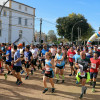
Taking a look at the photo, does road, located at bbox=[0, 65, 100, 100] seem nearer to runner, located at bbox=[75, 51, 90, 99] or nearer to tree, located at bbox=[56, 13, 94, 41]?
runner, located at bbox=[75, 51, 90, 99]

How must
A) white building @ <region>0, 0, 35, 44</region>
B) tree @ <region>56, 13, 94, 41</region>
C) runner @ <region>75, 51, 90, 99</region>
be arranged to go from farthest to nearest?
tree @ <region>56, 13, 94, 41</region> → white building @ <region>0, 0, 35, 44</region> → runner @ <region>75, 51, 90, 99</region>

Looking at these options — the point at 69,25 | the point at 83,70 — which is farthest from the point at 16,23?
the point at 83,70

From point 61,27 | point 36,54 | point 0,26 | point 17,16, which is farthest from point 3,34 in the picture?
point 36,54

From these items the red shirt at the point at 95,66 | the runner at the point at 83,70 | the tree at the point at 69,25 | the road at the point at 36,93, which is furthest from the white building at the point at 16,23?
the runner at the point at 83,70

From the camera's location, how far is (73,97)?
5449mm

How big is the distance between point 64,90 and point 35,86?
4.70ft

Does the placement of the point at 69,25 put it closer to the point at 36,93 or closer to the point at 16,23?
the point at 16,23

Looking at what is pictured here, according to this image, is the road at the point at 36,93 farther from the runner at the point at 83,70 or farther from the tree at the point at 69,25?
the tree at the point at 69,25

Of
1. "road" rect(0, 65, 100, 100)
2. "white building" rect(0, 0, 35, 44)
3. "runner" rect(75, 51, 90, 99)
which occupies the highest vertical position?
"white building" rect(0, 0, 35, 44)

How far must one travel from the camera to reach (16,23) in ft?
132

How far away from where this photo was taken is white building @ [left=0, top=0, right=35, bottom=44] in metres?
36.9

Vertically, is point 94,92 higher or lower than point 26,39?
lower

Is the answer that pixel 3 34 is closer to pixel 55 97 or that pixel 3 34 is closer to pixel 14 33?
pixel 14 33

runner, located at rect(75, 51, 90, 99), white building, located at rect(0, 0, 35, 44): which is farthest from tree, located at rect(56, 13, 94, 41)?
runner, located at rect(75, 51, 90, 99)
